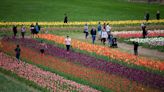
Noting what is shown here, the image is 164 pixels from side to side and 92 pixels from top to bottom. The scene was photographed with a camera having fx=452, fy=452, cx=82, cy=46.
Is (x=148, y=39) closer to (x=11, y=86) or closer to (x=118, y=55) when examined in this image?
(x=118, y=55)

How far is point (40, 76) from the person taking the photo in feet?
102

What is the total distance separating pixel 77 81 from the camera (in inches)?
1178

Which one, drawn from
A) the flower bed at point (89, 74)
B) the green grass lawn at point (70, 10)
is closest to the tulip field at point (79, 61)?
the flower bed at point (89, 74)

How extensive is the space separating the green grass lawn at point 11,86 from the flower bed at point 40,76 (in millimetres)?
908

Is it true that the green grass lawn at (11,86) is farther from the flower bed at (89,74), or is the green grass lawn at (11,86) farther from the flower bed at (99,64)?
the flower bed at (99,64)

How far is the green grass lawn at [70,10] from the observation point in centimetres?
7300

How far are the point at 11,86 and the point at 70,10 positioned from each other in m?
54.2

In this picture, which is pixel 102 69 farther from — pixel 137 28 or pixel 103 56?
pixel 137 28

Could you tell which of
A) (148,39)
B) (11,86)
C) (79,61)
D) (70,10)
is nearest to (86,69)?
(79,61)

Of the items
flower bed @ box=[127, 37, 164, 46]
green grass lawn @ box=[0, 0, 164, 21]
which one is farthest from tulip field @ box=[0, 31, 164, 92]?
green grass lawn @ box=[0, 0, 164, 21]

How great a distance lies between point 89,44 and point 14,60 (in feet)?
35.5

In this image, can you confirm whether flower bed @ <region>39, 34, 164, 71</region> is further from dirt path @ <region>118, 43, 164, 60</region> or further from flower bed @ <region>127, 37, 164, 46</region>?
flower bed @ <region>127, 37, 164, 46</region>

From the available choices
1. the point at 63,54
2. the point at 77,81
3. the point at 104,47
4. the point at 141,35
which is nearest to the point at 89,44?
the point at 104,47

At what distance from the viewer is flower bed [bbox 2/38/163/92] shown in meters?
28.4
